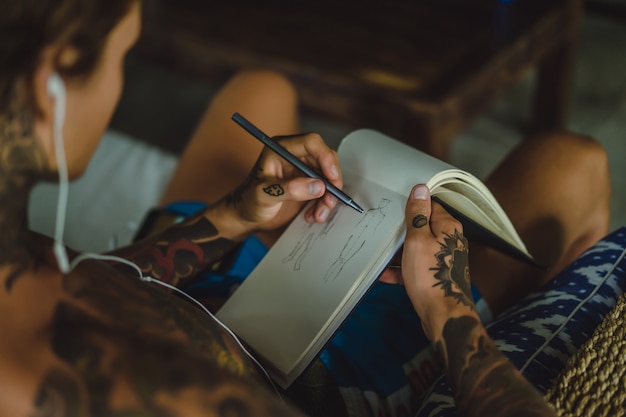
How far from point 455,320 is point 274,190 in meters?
0.29

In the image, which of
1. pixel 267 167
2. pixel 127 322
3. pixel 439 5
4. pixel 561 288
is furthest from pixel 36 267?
pixel 439 5

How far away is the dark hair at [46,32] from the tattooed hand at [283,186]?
0.34 meters

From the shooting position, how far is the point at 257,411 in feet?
1.91

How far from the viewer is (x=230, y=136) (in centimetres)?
122

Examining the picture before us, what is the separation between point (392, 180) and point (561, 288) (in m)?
0.25

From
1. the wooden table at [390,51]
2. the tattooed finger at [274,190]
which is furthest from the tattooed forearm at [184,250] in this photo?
the wooden table at [390,51]

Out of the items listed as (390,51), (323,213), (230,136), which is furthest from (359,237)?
(390,51)

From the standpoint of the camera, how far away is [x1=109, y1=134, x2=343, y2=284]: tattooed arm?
882mm

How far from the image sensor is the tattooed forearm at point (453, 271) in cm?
76

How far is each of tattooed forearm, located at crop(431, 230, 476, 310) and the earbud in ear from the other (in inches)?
16.6

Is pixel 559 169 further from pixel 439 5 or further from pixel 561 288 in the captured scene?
pixel 439 5

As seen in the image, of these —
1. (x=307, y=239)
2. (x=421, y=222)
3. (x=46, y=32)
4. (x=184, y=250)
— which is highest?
(x=46, y=32)

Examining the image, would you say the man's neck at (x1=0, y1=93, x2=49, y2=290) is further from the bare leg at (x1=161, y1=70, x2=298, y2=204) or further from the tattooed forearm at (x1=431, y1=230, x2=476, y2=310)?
the bare leg at (x1=161, y1=70, x2=298, y2=204)

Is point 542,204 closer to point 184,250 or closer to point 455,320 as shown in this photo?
point 455,320
